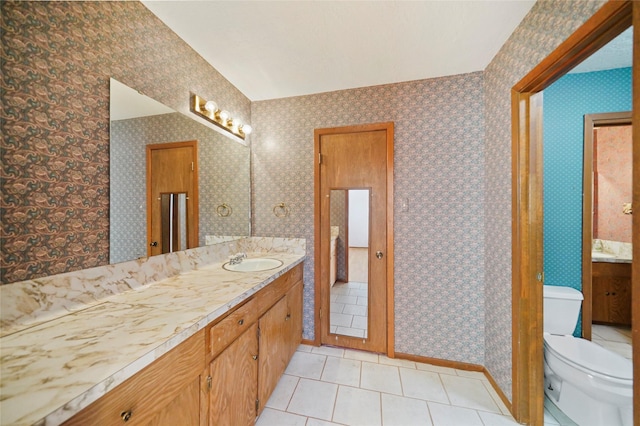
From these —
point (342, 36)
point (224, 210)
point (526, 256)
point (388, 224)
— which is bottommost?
point (526, 256)

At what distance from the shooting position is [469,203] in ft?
6.17

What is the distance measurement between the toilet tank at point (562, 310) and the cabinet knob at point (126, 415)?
2.54m

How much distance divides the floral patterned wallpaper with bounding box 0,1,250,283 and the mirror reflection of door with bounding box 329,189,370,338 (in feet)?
5.32

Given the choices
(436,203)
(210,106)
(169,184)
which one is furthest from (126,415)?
Result: (436,203)

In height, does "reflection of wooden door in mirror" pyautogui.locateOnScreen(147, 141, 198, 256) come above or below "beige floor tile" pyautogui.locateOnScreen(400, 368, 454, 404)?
above

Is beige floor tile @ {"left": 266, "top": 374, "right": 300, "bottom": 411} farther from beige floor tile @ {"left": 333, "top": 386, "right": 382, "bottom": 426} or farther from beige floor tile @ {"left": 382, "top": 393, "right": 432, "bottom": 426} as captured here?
beige floor tile @ {"left": 382, "top": 393, "right": 432, "bottom": 426}

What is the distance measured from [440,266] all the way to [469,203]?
0.57 meters

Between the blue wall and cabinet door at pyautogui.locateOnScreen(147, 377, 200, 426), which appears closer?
cabinet door at pyautogui.locateOnScreen(147, 377, 200, 426)

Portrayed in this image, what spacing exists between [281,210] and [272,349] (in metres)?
1.22

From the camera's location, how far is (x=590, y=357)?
1.48 metres

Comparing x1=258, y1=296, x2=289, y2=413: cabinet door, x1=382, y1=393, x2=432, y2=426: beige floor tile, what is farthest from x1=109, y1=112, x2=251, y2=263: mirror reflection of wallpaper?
x1=382, y1=393, x2=432, y2=426: beige floor tile

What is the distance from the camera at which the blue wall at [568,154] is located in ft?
6.23

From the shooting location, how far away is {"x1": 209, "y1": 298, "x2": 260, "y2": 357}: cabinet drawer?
1.02 meters

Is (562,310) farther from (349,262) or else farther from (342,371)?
(342,371)
